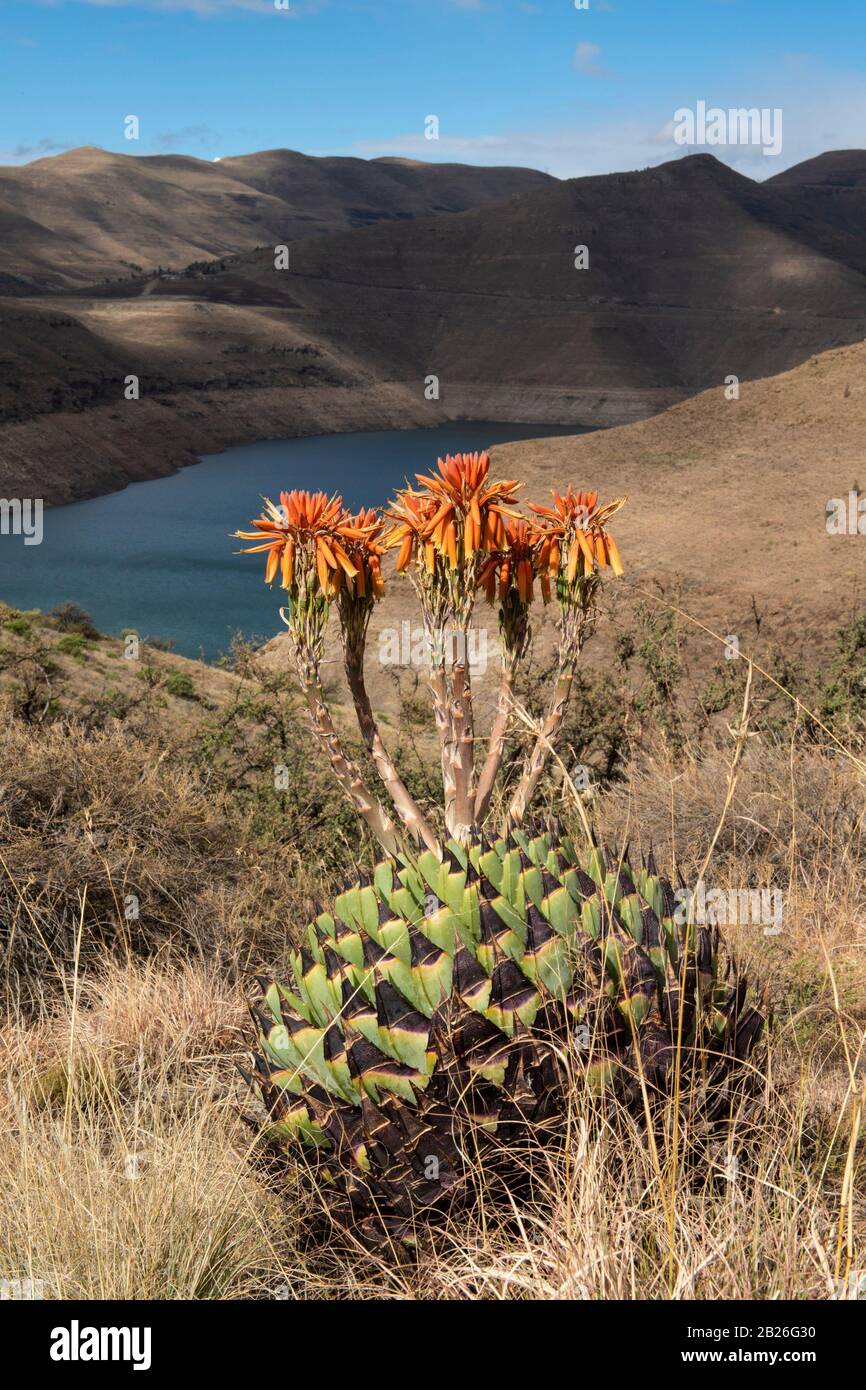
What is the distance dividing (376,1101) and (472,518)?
193 centimetres

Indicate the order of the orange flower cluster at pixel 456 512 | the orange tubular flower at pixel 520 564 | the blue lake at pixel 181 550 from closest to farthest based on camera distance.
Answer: the orange flower cluster at pixel 456 512, the orange tubular flower at pixel 520 564, the blue lake at pixel 181 550

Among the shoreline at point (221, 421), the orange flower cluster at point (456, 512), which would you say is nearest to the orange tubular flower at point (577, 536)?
the orange flower cluster at point (456, 512)

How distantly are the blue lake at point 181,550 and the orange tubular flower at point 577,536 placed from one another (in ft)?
83.9

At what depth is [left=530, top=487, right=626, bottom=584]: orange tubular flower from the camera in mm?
3992

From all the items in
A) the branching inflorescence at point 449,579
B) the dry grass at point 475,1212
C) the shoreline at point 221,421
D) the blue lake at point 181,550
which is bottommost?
the dry grass at point 475,1212

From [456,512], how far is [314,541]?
1.63ft

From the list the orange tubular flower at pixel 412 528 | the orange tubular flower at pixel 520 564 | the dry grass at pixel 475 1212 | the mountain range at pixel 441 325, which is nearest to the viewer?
the dry grass at pixel 475 1212

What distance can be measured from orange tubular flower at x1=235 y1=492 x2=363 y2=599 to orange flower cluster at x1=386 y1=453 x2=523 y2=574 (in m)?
0.20

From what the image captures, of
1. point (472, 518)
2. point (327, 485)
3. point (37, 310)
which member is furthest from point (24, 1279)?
point (37, 310)

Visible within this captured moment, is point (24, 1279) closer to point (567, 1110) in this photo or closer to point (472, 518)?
point (567, 1110)

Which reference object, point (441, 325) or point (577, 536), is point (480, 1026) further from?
point (441, 325)

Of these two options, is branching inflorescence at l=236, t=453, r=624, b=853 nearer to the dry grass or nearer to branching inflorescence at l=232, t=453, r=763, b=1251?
branching inflorescence at l=232, t=453, r=763, b=1251

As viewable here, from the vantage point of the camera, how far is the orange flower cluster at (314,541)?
3.86m

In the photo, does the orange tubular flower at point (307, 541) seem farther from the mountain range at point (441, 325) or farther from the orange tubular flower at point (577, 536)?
the mountain range at point (441, 325)
